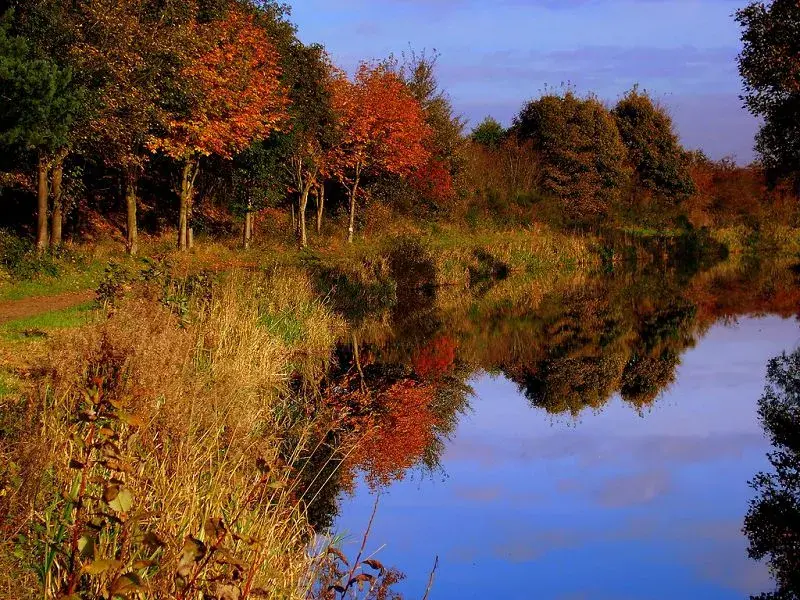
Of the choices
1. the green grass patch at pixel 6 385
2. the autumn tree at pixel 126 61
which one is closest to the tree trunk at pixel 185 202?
the autumn tree at pixel 126 61

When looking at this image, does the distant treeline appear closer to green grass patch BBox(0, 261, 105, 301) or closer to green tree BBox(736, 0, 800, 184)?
green grass patch BBox(0, 261, 105, 301)

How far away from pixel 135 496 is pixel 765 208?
54.7 meters

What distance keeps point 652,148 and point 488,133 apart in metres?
10.7

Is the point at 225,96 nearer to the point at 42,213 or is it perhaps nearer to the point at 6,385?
the point at 42,213

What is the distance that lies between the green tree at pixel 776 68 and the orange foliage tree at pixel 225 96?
14690mm

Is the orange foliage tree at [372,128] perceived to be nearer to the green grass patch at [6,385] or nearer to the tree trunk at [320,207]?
the tree trunk at [320,207]

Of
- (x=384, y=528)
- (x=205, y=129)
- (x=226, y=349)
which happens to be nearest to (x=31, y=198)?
(x=205, y=129)

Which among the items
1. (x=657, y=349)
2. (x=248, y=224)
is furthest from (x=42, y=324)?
(x=248, y=224)

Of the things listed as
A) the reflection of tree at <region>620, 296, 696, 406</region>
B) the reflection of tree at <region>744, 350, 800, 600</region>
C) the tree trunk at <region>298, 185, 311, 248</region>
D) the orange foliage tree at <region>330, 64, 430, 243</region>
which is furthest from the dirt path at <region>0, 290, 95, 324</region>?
the orange foliage tree at <region>330, 64, 430, 243</region>

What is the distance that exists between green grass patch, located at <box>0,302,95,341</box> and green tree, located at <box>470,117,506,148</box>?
45958 mm

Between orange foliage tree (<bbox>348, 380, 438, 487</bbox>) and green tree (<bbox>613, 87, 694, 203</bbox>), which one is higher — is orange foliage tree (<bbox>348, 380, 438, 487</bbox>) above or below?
below

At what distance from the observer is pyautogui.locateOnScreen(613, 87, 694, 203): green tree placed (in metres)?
58.4

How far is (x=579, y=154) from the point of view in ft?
185

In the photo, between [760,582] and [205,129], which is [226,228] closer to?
[205,129]
